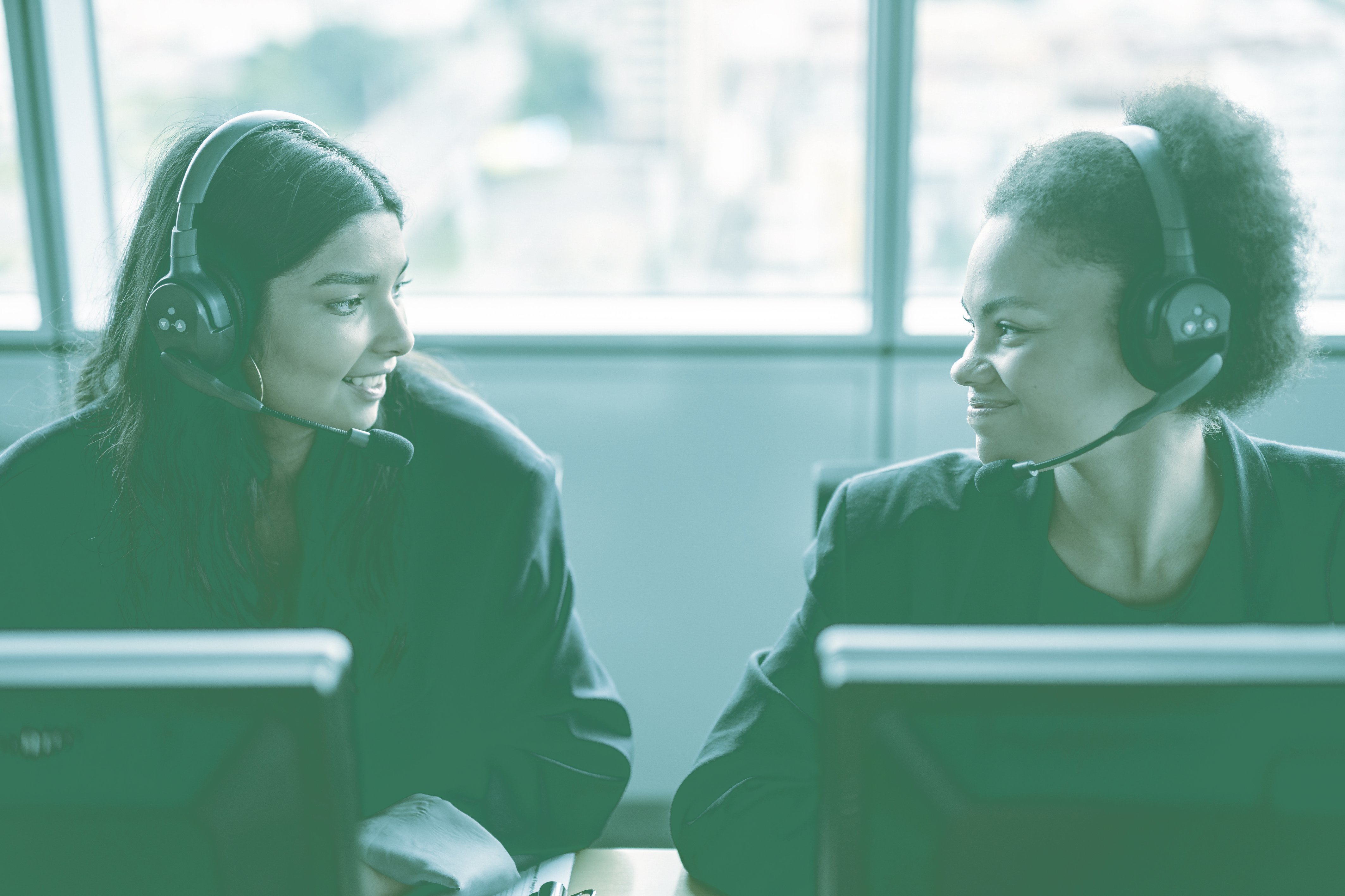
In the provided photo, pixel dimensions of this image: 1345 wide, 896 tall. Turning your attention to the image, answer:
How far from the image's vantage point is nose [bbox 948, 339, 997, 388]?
982 millimetres

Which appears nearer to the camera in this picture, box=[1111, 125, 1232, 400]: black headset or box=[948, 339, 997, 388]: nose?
box=[1111, 125, 1232, 400]: black headset

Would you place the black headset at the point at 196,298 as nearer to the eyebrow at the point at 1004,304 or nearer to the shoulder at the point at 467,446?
the shoulder at the point at 467,446

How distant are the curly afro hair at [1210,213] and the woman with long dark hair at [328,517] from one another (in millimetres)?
652

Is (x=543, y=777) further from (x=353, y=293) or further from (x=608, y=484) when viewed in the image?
(x=608, y=484)

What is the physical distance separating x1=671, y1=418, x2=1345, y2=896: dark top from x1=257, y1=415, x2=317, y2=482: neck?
0.57 metres

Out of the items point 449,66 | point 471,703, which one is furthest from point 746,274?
point 471,703

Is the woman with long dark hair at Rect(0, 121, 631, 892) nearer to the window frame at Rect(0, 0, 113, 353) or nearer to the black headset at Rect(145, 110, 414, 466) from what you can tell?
the black headset at Rect(145, 110, 414, 466)

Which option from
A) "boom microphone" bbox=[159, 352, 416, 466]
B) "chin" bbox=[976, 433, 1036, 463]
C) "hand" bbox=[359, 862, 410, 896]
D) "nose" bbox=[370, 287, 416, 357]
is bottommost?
"hand" bbox=[359, 862, 410, 896]

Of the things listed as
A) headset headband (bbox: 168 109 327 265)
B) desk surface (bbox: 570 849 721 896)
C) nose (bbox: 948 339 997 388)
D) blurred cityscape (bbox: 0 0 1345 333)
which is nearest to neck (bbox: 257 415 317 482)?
headset headband (bbox: 168 109 327 265)

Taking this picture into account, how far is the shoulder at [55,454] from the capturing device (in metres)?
1.12

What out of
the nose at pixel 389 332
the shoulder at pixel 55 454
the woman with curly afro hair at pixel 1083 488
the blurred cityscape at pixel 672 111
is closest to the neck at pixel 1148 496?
the woman with curly afro hair at pixel 1083 488

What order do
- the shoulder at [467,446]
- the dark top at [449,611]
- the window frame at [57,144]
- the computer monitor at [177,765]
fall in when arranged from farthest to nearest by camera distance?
1. the window frame at [57,144]
2. the shoulder at [467,446]
3. the dark top at [449,611]
4. the computer monitor at [177,765]

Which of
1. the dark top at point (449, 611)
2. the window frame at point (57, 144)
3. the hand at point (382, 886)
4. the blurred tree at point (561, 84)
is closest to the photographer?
the hand at point (382, 886)

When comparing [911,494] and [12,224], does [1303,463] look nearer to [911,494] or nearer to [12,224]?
[911,494]
